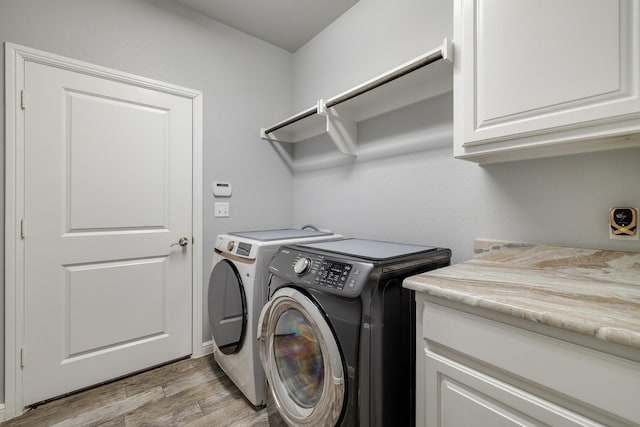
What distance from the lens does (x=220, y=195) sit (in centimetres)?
223

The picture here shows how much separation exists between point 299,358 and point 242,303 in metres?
0.46

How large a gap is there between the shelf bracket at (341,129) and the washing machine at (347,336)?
2.89ft

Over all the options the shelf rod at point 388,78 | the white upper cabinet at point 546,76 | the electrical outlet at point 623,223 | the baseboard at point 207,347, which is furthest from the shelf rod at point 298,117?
the baseboard at point 207,347

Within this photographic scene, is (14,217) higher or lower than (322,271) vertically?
higher

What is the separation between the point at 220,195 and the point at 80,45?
1.22 metres

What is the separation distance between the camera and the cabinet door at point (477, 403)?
67 cm

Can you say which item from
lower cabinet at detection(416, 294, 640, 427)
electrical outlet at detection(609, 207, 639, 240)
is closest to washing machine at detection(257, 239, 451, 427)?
lower cabinet at detection(416, 294, 640, 427)

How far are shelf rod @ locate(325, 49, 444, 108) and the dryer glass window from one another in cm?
123

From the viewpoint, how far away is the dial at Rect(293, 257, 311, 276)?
3.95 feet

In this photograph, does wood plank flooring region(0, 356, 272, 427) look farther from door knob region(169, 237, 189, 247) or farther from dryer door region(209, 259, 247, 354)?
door knob region(169, 237, 189, 247)

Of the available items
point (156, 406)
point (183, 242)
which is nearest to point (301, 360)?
point (156, 406)

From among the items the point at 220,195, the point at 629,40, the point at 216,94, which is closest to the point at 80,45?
the point at 216,94

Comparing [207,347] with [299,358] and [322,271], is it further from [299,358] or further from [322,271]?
[322,271]

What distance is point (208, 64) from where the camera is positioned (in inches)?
86.0
